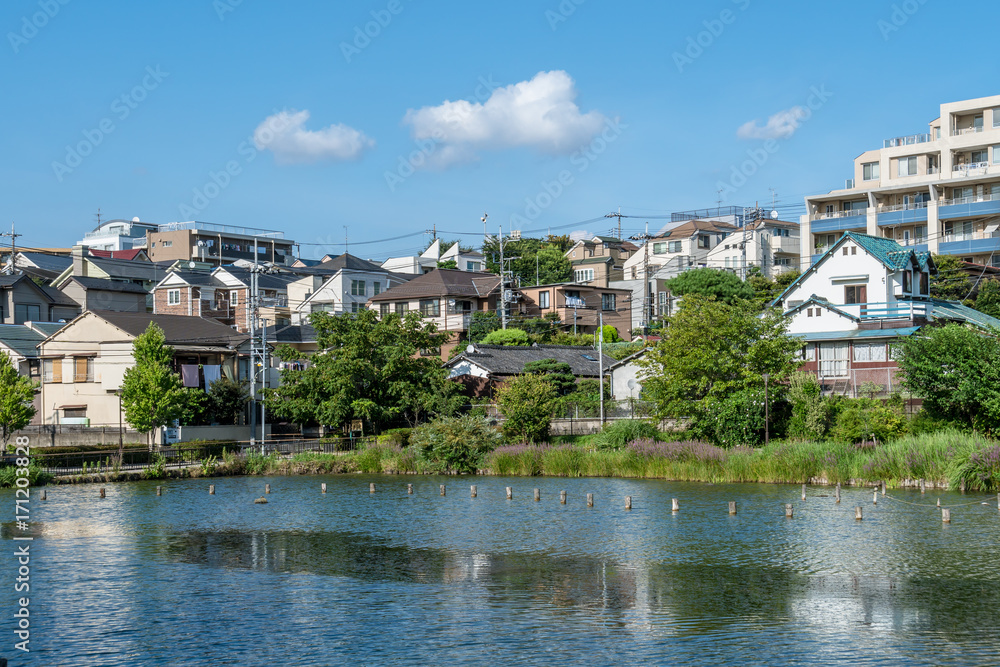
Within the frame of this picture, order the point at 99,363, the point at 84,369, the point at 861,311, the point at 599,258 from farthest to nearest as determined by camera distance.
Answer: the point at 599,258 < the point at 84,369 < the point at 99,363 < the point at 861,311

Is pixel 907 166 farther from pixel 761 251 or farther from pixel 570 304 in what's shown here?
pixel 570 304

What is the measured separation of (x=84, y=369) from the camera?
68.4 m

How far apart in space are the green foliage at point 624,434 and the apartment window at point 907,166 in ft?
161

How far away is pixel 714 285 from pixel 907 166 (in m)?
23.4

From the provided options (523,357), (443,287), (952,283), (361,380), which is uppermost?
(443,287)

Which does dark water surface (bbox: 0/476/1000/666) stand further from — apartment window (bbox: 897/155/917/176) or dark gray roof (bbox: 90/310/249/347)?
apartment window (bbox: 897/155/917/176)

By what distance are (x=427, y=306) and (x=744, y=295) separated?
28.6 meters

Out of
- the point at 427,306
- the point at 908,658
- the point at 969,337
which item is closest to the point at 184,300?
the point at 427,306

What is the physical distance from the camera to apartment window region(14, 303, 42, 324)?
83.8 meters

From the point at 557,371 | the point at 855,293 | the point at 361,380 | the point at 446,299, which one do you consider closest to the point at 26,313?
the point at 446,299

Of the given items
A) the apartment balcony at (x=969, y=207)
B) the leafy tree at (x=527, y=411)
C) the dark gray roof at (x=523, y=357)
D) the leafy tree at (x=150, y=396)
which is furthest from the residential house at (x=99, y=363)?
the apartment balcony at (x=969, y=207)

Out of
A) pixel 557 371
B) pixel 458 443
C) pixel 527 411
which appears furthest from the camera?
pixel 557 371

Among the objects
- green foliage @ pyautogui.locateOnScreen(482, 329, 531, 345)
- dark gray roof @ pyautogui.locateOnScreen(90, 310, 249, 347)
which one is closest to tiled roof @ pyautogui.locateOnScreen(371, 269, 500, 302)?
green foliage @ pyautogui.locateOnScreen(482, 329, 531, 345)

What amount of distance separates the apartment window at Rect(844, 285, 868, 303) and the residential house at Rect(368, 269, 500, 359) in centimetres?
3464
